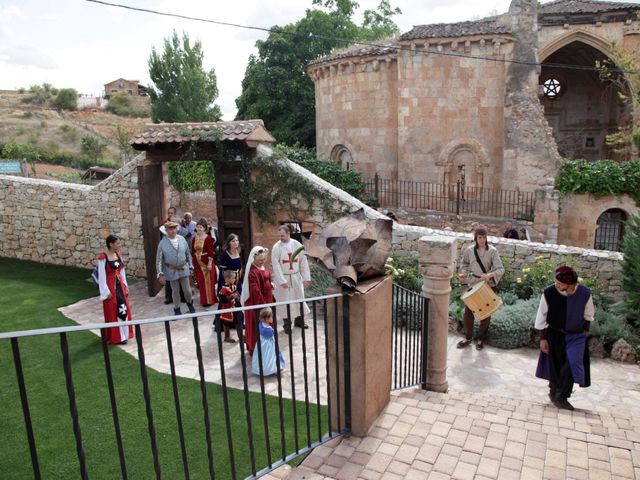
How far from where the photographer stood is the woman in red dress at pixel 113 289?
7250mm

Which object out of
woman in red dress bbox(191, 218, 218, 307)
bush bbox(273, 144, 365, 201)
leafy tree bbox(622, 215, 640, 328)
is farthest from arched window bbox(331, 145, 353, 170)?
leafy tree bbox(622, 215, 640, 328)

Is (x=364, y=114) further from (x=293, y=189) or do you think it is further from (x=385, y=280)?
(x=385, y=280)

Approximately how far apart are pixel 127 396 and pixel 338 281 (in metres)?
3.19

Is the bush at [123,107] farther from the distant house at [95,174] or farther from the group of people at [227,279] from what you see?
the group of people at [227,279]

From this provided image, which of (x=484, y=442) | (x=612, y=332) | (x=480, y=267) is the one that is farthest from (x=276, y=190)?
(x=484, y=442)

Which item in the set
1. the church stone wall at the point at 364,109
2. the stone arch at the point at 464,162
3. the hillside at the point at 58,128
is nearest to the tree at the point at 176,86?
the hillside at the point at 58,128

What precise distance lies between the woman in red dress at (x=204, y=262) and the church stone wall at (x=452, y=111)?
10.8 meters

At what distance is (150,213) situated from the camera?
32.2 feet

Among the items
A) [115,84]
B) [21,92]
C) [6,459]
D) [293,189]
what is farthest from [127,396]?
[115,84]

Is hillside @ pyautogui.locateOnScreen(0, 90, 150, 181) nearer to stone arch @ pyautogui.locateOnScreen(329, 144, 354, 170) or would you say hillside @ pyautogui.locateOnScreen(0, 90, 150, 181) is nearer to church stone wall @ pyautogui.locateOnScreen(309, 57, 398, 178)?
stone arch @ pyautogui.locateOnScreen(329, 144, 354, 170)

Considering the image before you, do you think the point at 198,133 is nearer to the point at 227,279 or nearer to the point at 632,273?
the point at 227,279

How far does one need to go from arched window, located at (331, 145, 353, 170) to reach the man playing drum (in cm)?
1288

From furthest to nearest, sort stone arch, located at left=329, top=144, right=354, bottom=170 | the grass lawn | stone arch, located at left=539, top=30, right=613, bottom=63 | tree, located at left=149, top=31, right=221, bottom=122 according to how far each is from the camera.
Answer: tree, located at left=149, top=31, right=221, bottom=122 → stone arch, located at left=329, top=144, right=354, bottom=170 → stone arch, located at left=539, top=30, right=613, bottom=63 → the grass lawn

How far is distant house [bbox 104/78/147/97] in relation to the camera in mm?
66625
